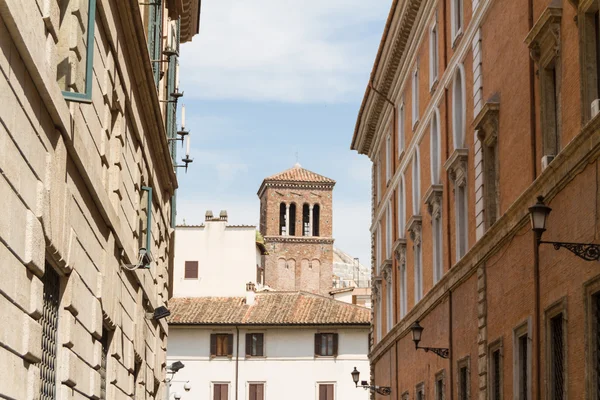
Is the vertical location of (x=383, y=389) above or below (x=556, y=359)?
above

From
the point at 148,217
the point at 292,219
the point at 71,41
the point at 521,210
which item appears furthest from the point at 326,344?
the point at 292,219

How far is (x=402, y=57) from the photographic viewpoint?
3444 centimetres

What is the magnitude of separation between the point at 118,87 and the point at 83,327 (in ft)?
15.6

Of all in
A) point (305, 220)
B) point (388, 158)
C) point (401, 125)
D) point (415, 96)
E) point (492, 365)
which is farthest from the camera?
point (305, 220)

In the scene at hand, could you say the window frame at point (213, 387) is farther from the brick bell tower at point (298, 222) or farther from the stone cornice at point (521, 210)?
the brick bell tower at point (298, 222)

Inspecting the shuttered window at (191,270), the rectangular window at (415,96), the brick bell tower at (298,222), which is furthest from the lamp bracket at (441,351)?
the brick bell tower at (298,222)

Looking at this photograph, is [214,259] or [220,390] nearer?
[220,390]

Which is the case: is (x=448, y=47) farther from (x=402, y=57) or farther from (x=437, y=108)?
(x=402, y=57)

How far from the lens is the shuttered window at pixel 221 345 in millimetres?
62625

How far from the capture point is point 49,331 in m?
13.1

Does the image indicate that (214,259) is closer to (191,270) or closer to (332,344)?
(191,270)

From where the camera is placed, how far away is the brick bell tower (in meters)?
122

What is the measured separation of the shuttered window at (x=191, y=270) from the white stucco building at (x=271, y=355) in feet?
26.0

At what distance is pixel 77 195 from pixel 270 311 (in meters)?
50.8
